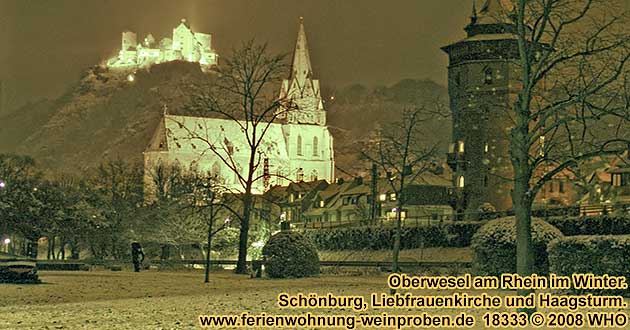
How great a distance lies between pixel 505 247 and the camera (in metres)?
32.8

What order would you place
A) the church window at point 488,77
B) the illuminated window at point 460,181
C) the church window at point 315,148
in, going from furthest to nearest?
the church window at point 315,148 → the illuminated window at point 460,181 → the church window at point 488,77

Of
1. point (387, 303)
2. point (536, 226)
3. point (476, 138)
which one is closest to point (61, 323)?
point (387, 303)

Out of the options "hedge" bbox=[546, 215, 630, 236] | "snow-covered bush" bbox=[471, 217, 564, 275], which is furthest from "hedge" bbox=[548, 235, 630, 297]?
"hedge" bbox=[546, 215, 630, 236]

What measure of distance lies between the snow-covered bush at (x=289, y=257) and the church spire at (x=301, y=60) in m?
130

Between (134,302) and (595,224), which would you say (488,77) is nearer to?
(595,224)

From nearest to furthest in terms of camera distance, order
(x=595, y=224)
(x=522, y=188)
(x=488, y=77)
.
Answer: (x=522, y=188) → (x=595, y=224) → (x=488, y=77)

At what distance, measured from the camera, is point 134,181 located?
371ft

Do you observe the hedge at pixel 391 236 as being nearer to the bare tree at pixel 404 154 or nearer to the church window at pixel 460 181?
the bare tree at pixel 404 154

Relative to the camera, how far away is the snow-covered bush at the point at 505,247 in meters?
32.5

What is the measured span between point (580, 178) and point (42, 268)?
40.7m

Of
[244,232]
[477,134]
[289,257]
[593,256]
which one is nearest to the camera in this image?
[593,256]

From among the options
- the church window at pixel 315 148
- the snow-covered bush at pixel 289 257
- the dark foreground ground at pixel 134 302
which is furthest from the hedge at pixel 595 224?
the church window at pixel 315 148

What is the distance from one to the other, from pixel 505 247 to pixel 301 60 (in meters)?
141

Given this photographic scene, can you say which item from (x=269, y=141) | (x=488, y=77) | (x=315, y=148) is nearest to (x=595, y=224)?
(x=488, y=77)
